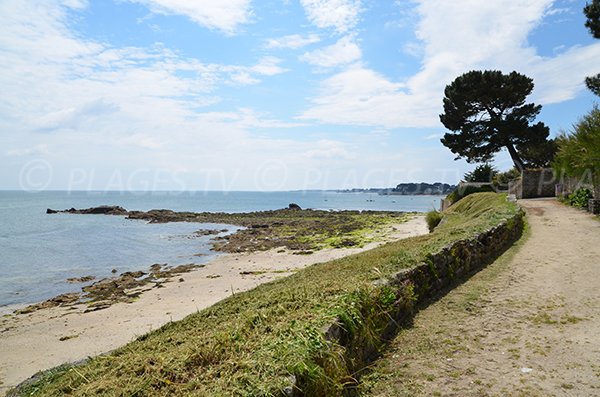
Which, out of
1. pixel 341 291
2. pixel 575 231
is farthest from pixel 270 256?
pixel 341 291

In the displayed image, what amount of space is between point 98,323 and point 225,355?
10.7 m

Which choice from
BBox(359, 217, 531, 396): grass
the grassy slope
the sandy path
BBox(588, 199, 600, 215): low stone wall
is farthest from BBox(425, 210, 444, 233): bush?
the grassy slope

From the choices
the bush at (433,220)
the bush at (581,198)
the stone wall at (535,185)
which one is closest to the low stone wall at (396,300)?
the bush at (581,198)

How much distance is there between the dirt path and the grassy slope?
0.92 m

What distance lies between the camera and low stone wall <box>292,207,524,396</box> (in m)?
4.03

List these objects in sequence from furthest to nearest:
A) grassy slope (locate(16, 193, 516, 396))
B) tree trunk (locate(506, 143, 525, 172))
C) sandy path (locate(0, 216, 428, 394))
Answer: tree trunk (locate(506, 143, 525, 172)) → sandy path (locate(0, 216, 428, 394)) → grassy slope (locate(16, 193, 516, 396))

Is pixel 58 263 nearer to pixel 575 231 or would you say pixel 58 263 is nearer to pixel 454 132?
pixel 575 231

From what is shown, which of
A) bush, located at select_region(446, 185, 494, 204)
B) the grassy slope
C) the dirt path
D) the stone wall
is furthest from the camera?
bush, located at select_region(446, 185, 494, 204)

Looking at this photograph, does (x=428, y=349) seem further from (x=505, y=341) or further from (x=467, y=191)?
(x=467, y=191)

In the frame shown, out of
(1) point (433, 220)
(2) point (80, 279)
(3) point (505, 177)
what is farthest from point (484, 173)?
(2) point (80, 279)

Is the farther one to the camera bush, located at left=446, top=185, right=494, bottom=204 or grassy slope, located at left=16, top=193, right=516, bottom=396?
bush, located at left=446, top=185, right=494, bottom=204

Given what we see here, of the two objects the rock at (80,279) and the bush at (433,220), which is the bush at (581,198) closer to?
the bush at (433,220)

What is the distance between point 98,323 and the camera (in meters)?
12.1

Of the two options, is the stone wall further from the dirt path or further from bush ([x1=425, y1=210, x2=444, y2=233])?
the dirt path
